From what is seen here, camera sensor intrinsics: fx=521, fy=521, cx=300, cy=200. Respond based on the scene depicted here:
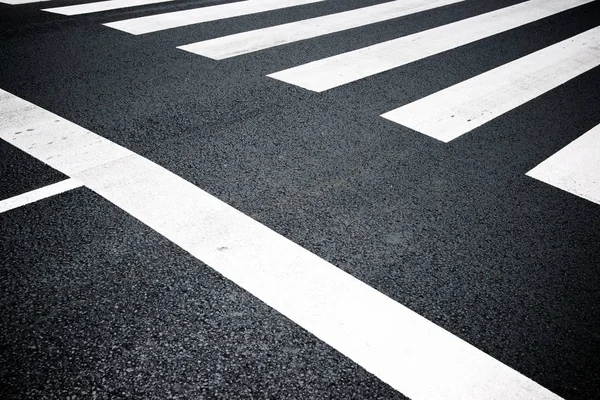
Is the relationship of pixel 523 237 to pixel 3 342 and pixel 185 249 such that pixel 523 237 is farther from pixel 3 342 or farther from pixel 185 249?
pixel 3 342

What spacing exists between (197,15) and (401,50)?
2.69 meters

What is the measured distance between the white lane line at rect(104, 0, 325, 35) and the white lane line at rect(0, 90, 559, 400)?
2.93 m

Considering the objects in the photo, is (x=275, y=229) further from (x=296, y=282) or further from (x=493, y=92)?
(x=493, y=92)

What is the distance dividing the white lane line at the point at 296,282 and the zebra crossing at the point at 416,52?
183cm

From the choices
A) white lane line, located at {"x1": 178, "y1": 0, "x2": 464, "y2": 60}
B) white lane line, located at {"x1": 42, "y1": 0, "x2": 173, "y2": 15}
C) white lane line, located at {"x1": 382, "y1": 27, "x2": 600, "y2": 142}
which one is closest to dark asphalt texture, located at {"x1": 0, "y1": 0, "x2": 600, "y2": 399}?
white lane line, located at {"x1": 382, "y1": 27, "x2": 600, "y2": 142}

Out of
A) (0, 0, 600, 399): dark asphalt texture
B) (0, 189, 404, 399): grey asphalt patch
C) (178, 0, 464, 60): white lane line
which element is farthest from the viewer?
(178, 0, 464, 60): white lane line

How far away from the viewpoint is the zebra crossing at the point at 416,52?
176 inches

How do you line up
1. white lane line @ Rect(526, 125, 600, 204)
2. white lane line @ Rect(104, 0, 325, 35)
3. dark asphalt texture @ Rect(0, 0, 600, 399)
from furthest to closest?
white lane line @ Rect(104, 0, 325, 35) → white lane line @ Rect(526, 125, 600, 204) → dark asphalt texture @ Rect(0, 0, 600, 399)

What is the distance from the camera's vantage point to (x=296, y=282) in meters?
2.53

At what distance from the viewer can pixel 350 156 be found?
3.69 meters

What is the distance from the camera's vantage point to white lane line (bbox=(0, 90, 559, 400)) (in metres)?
2.11

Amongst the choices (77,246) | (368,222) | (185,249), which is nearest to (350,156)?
(368,222)

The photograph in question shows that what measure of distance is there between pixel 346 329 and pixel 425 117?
2533 mm

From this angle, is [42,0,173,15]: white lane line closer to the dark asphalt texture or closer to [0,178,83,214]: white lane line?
the dark asphalt texture
